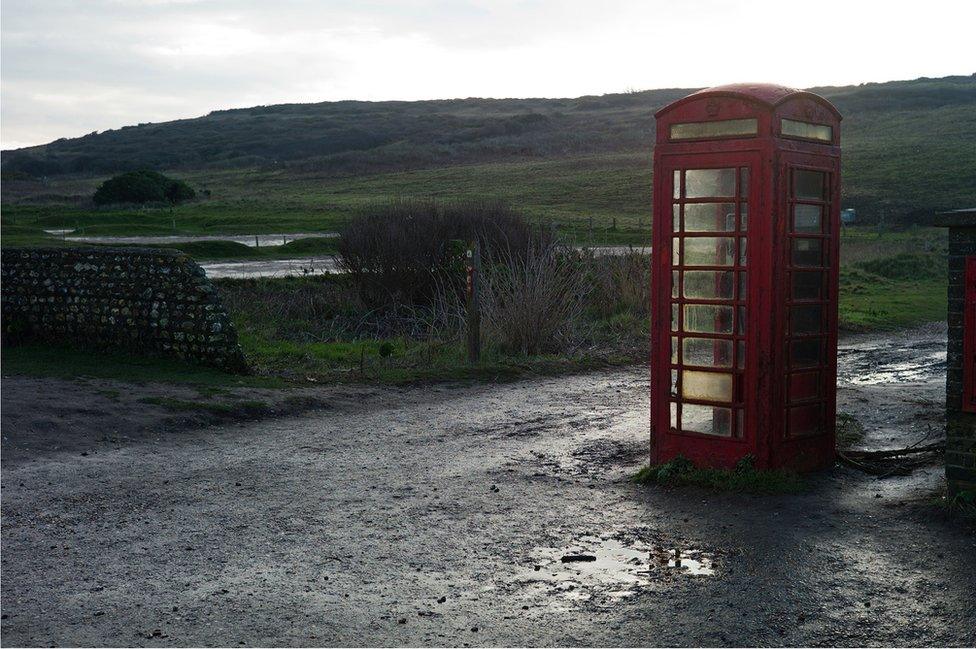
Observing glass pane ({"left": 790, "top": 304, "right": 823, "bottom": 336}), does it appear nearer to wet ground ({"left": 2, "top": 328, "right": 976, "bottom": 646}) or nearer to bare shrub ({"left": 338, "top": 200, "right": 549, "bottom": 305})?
wet ground ({"left": 2, "top": 328, "right": 976, "bottom": 646})

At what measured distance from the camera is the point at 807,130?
8352mm

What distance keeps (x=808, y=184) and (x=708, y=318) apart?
131cm

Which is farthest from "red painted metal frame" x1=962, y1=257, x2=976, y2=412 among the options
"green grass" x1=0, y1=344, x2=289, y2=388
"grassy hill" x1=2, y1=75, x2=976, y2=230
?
"grassy hill" x1=2, y1=75, x2=976, y2=230

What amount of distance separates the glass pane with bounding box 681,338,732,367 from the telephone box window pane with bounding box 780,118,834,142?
5.51 ft

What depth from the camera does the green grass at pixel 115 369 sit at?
13.1 metres

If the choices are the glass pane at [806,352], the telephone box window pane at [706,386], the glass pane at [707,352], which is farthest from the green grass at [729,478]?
the glass pane at [806,352]

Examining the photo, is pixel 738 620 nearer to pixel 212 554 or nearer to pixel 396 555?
pixel 396 555

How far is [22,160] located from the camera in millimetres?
119500

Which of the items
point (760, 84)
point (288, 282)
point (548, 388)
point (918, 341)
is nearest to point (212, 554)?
point (760, 84)

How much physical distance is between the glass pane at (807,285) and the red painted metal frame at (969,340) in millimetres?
1399

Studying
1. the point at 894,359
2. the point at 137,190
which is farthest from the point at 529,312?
the point at 137,190

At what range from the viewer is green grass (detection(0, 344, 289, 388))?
1310 cm

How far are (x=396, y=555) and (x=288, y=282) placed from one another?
18.2m

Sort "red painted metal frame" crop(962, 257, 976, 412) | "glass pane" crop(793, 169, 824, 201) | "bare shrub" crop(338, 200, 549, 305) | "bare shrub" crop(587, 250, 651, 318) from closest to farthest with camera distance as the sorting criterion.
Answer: "red painted metal frame" crop(962, 257, 976, 412), "glass pane" crop(793, 169, 824, 201), "bare shrub" crop(587, 250, 651, 318), "bare shrub" crop(338, 200, 549, 305)
